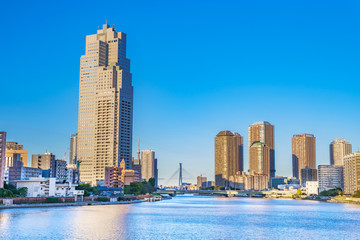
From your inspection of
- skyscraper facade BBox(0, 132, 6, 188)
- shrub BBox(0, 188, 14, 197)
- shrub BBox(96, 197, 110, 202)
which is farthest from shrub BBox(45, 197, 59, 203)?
shrub BBox(96, 197, 110, 202)

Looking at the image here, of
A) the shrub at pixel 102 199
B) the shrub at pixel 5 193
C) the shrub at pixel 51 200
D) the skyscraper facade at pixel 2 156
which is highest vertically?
the skyscraper facade at pixel 2 156

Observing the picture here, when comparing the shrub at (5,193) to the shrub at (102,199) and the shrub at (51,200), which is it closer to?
the shrub at (51,200)

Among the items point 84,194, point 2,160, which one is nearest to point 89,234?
A: point 2,160

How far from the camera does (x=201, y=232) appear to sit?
85.0m

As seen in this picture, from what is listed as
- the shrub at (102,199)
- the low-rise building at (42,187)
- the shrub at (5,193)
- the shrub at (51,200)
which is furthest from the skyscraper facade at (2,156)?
the shrub at (102,199)

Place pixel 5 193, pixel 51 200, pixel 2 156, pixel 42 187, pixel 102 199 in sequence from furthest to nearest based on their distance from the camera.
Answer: pixel 102 199
pixel 42 187
pixel 2 156
pixel 51 200
pixel 5 193

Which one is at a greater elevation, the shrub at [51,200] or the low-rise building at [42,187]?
the low-rise building at [42,187]

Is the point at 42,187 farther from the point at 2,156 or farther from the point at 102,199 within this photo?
the point at 102,199

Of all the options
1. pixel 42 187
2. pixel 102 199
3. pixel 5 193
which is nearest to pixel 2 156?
pixel 42 187

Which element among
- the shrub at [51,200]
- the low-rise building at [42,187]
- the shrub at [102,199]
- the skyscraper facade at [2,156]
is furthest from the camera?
the shrub at [102,199]

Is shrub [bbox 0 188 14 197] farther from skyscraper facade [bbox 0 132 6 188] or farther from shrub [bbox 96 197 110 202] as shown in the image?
shrub [bbox 96 197 110 202]

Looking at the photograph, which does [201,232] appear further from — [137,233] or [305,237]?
[305,237]

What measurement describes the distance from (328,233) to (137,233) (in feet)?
112

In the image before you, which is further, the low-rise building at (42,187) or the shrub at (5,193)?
the low-rise building at (42,187)
